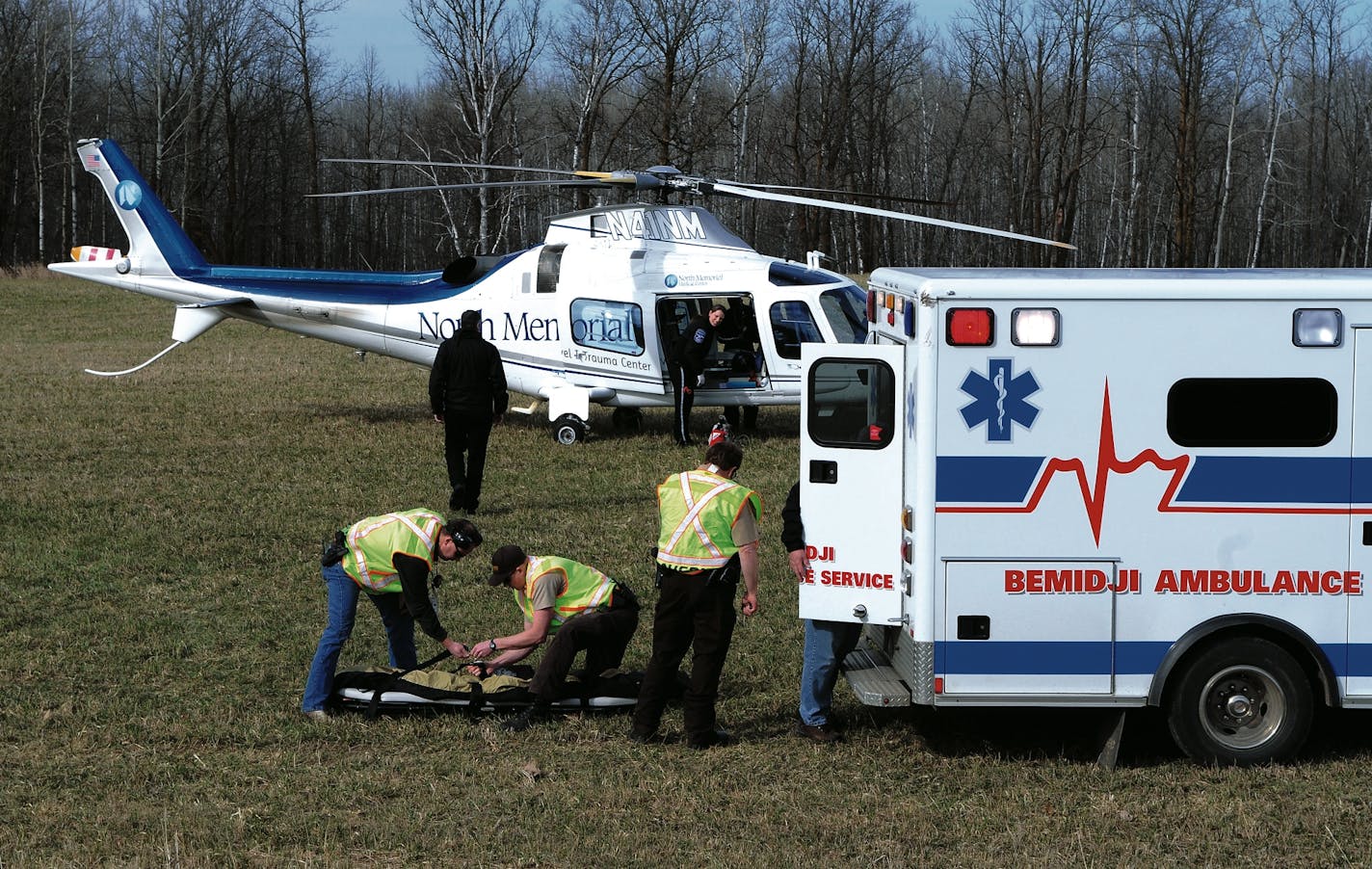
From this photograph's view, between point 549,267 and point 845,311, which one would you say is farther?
point 549,267

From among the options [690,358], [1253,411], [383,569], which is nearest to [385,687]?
[383,569]

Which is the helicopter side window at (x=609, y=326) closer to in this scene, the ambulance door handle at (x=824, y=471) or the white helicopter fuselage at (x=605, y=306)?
the white helicopter fuselage at (x=605, y=306)

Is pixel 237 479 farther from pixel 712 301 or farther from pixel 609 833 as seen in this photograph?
pixel 609 833

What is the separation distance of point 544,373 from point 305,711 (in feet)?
35.3

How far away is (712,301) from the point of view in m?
18.5

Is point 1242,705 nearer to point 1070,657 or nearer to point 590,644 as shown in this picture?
point 1070,657

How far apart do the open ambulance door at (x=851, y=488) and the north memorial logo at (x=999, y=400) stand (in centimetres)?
46

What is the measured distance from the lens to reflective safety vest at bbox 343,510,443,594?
7.75 m

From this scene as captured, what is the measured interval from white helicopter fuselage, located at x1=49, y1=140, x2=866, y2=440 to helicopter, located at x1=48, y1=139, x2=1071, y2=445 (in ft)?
0.05

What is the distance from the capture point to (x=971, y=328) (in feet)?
22.9

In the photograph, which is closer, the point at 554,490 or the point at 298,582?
the point at 298,582

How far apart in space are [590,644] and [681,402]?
942 centimetres

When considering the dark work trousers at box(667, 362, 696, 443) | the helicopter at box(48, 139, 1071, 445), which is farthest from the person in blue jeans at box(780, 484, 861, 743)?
the helicopter at box(48, 139, 1071, 445)

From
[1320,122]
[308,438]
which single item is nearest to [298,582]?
[308,438]
